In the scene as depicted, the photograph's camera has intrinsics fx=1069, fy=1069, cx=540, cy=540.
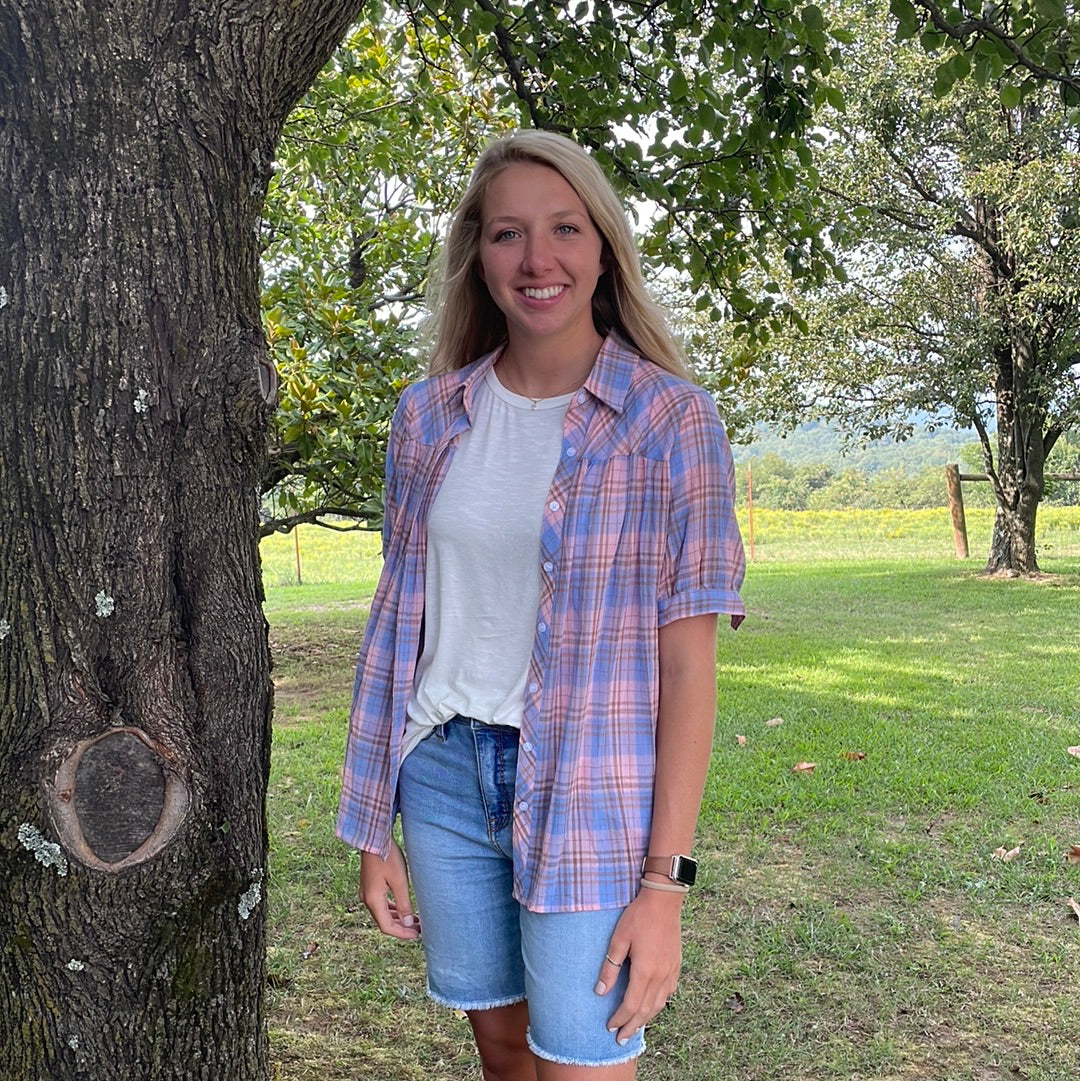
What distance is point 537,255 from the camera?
1.72 meters

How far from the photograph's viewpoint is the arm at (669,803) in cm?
154

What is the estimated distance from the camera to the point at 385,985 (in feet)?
10.5

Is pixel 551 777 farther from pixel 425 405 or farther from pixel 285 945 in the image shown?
pixel 285 945

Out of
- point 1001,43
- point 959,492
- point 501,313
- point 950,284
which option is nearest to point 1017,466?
point 959,492

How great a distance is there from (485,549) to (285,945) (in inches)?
91.9

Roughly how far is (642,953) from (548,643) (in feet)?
1.52

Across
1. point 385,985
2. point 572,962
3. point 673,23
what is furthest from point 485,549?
point 673,23

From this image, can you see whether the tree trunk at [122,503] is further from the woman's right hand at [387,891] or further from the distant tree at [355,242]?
the distant tree at [355,242]

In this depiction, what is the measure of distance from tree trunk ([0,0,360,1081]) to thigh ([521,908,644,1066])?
0.55 meters

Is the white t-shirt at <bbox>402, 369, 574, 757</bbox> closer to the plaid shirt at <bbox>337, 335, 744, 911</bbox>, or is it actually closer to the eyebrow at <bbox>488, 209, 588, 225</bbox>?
the plaid shirt at <bbox>337, 335, 744, 911</bbox>

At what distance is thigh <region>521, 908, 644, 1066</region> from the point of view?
1.55 meters

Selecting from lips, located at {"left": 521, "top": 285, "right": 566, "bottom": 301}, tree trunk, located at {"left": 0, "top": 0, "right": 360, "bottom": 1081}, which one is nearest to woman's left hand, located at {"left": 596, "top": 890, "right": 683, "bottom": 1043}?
tree trunk, located at {"left": 0, "top": 0, "right": 360, "bottom": 1081}

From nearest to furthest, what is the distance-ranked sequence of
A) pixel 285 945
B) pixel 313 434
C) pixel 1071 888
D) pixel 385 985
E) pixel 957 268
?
pixel 385 985
pixel 285 945
pixel 1071 888
pixel 313 434
pixel 957 268

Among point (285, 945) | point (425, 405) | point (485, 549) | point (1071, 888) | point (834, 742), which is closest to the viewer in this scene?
point (485, 549)
